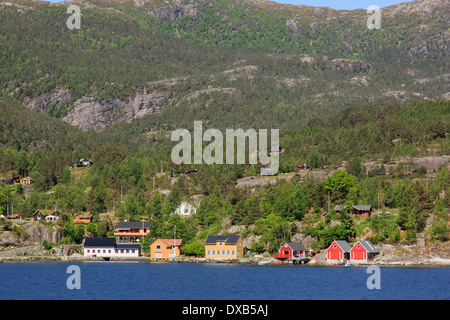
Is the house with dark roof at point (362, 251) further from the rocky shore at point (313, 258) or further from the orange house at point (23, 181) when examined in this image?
the orange house at point (23, 181)

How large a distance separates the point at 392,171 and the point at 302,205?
43.0 meters

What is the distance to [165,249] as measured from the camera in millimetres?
130625

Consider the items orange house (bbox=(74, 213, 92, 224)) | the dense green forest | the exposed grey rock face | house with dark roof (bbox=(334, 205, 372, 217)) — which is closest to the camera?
the dense green forest

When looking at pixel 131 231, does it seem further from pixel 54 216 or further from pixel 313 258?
pixel 313 258

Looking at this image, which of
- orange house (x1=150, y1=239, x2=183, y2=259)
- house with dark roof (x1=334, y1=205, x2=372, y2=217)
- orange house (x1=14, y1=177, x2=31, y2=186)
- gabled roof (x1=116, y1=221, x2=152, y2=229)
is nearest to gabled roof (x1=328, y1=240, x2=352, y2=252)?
house with dark roof (x1=334, y1=205, x2=372, y2=217)

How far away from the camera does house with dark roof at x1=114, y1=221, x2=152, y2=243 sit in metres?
141

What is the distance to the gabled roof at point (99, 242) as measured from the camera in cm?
13475

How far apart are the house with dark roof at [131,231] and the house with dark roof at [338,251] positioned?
4182cm

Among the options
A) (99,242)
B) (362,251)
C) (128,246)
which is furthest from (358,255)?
(99,242)

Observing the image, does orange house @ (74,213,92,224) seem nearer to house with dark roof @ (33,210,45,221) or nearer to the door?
house with dark roof @ (33,210,45,221)

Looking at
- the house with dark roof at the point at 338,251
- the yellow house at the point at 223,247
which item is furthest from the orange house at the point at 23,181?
the house with dark roof at the point at 338,251

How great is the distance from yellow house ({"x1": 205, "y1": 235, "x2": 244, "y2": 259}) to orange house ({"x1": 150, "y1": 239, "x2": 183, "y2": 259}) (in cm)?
654

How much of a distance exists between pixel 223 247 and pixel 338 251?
2202cm

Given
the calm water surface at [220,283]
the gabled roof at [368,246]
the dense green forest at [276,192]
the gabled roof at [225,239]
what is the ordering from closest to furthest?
the calm water surface at [220,283] < the gabled roof at [368,246] < the dense green forest at [276,192] < the gabled roof at [225,239]
